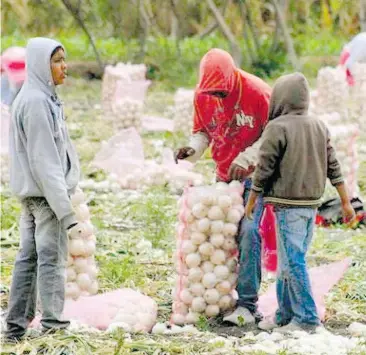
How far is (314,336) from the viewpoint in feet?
17.5

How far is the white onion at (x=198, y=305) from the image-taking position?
19.2ft

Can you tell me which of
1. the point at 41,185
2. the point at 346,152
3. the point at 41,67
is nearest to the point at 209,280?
the point at 41,185

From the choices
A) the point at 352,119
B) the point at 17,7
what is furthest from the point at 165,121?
the point at 17,7

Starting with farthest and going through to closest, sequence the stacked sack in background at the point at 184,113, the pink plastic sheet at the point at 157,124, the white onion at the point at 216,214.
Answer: the pink plastic sheet at the point at 157,124
the stacked sack in background at the point at 184,113
the white onion at the point at 216,214

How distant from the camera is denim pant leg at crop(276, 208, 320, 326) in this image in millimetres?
5559

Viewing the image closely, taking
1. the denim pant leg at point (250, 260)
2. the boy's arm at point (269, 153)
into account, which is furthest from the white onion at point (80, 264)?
the boy's arm at point (269, 153)

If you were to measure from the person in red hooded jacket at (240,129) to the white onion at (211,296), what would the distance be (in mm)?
111

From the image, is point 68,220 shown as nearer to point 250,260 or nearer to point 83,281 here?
point 83,281

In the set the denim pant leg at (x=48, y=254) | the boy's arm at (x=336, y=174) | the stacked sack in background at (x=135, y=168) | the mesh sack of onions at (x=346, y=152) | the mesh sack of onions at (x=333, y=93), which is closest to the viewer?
the denim pant leg at (x=48, y=254)

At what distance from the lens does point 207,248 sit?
5824mm

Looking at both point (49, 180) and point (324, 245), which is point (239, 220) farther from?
point (324, 245)

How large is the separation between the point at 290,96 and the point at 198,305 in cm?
116

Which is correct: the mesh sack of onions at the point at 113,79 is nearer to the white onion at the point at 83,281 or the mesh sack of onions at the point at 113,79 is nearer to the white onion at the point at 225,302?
the white onion at the point at 83,281

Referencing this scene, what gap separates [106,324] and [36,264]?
A: 0.59 m
